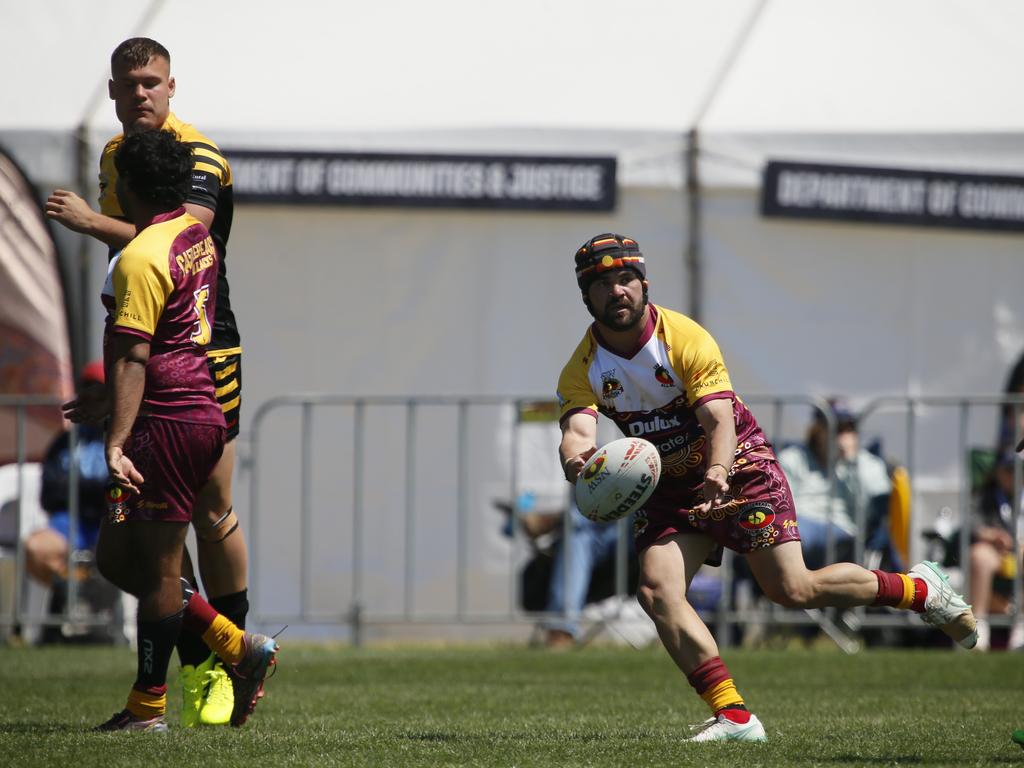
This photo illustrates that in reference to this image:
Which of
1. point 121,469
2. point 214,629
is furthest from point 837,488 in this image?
point 121,469

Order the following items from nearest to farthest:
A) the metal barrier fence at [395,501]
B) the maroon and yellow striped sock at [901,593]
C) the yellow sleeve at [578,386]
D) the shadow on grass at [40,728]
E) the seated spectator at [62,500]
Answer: the shadow on grass at [40,728], the yellow sleeve at [578,386], the maroon and yellow striped sock at [901,593], the seated spectator at [62,500], the metal barrier fence at [395,501]

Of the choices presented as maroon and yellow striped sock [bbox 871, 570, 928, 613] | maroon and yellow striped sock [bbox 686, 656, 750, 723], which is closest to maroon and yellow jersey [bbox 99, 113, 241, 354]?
maroon and yellow striped sock [bbox 686, 656, 750, 723]

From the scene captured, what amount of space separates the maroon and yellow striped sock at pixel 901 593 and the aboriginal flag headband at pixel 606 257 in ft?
4.62

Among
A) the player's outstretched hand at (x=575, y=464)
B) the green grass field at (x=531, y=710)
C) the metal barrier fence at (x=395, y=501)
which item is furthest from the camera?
the metal barrier fence at (x=395, y=501)

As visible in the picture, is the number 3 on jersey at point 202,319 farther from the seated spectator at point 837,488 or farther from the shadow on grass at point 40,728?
the seated spectator at point 837,488

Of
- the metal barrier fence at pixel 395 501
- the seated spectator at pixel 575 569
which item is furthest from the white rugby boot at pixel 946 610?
the metal barrier fence at pixel 395 501

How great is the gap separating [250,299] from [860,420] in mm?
4151

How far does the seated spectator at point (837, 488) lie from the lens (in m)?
10.4

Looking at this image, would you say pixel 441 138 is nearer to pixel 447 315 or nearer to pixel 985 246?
pixel 447 315

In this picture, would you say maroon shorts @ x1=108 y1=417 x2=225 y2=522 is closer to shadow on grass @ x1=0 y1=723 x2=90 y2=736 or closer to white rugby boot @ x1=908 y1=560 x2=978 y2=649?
shadow on grass @ x1=0 y1=723 x2=90 y2=736

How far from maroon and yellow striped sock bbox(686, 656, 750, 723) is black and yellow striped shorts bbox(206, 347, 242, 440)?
1783 millimetres

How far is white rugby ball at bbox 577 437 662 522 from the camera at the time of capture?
5.23 meters

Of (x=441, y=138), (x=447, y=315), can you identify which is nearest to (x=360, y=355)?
(x=447, y=315)

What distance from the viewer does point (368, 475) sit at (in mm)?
10961
